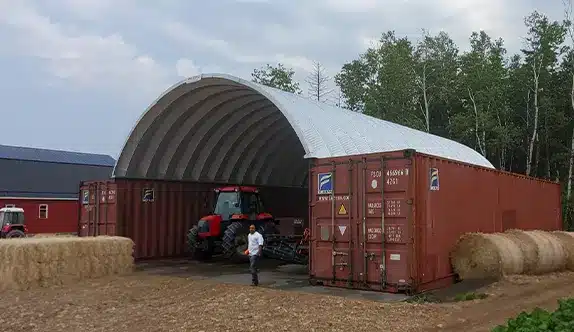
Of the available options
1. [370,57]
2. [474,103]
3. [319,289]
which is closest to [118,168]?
[319,289]

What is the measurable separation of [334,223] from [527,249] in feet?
16.9

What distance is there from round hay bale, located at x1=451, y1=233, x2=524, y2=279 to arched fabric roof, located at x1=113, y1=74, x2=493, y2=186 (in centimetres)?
426

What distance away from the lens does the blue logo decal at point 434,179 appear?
1302 centimetres

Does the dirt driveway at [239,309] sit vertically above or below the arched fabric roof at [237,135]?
below

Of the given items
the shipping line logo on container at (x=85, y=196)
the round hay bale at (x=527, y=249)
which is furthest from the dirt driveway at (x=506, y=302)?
the shipping line logo on container at (x=85, y=196)

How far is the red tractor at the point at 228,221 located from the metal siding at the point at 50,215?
2409 centimetres

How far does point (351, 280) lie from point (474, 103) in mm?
30861

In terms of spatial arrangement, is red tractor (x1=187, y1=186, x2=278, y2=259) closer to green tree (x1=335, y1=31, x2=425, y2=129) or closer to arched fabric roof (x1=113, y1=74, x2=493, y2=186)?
arched fabric roof (x1=113, y1=74, x2=493, y2=186)

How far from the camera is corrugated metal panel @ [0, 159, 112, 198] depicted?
42.2 m

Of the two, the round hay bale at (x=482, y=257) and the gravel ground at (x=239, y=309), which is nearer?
the gravel ground at (x=239, y=309)

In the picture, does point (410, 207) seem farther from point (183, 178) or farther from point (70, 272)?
point (183, 178)

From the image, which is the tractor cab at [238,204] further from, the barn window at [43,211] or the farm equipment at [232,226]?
the barn window at [43,211]

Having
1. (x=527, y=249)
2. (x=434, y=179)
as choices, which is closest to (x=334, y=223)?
(x=434, y=179)

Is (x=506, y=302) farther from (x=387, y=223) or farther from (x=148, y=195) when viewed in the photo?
(x=148, y=195)
